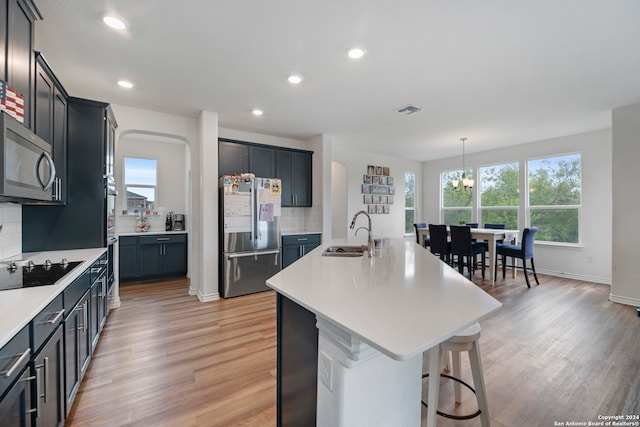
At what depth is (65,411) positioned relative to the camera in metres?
1.54

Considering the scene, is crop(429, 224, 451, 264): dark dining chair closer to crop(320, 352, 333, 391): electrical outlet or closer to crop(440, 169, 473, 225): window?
crop(440, 169, 473, 225): window

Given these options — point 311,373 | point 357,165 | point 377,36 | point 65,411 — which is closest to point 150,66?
point 377,36

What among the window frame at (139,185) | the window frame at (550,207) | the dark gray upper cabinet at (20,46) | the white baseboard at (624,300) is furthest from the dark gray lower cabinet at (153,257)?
the window frame at (550,207)

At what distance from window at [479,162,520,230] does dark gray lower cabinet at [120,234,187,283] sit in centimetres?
634

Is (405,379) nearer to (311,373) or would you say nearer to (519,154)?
(311,373)

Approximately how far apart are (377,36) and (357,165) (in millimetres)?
4191

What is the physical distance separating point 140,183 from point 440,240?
5.67 meters

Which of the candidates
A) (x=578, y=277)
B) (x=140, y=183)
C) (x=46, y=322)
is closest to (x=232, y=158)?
(x=140, y=183)

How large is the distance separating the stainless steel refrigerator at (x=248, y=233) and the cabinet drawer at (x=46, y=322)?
8.05 ft

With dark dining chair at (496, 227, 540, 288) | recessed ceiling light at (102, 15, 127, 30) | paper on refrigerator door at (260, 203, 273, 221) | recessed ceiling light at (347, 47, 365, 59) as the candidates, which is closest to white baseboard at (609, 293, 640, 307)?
dark dining chair at (496, 227, 540, 288)

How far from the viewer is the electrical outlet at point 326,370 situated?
0.99m

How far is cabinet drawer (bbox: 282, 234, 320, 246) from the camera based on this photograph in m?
4.64

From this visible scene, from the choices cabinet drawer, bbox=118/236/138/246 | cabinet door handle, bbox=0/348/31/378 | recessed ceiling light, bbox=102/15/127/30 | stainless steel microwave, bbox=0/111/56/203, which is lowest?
cabinet door handle, bbox=0/348/31/378

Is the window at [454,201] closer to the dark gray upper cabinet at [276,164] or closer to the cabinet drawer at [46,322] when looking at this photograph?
the dark gray upper cabinet at [276,164]
